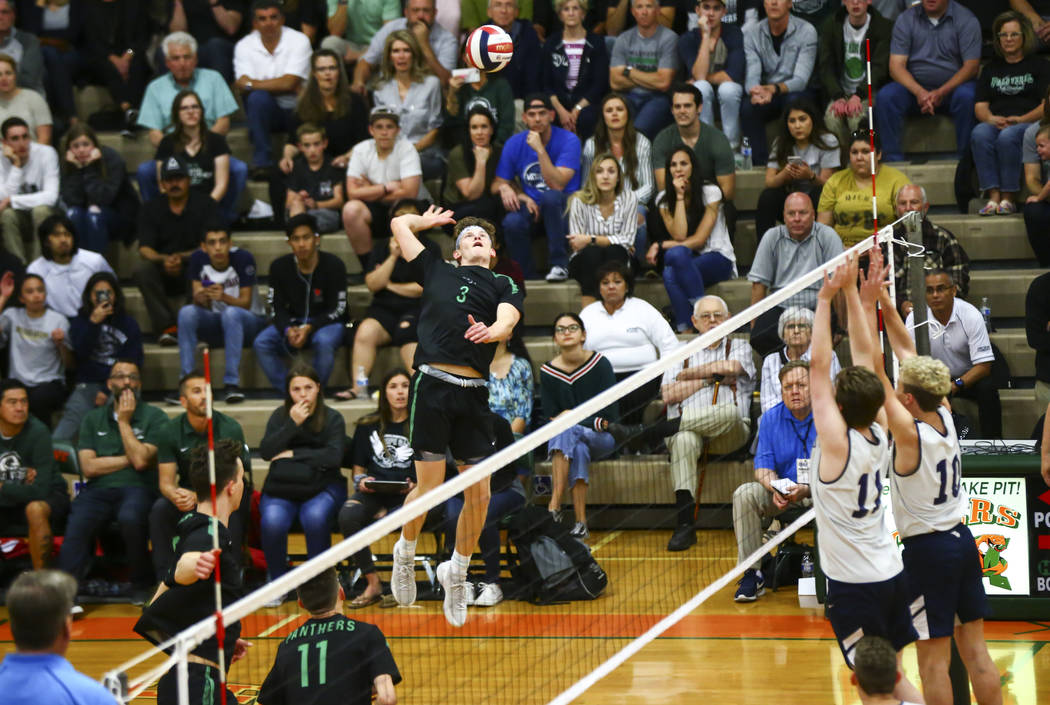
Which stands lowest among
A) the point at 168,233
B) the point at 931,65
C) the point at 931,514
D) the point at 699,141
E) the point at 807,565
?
the point at 807,565

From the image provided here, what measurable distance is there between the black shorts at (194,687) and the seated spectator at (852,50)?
→ 9.69 metres

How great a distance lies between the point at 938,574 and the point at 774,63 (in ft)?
28.4

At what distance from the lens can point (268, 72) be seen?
16422mm

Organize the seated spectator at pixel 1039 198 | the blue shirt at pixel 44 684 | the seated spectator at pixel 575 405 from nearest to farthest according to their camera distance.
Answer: the blue shirt at pixel 44 684 < the seated spectator at pixel 575 405 < the seated spectator at pixel 1039 198

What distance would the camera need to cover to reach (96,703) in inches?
203

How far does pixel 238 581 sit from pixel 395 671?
122cm

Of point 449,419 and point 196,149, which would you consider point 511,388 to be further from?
point 196,149

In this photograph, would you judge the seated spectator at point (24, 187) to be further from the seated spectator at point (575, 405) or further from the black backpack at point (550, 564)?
the black backpack at point (550, 564)

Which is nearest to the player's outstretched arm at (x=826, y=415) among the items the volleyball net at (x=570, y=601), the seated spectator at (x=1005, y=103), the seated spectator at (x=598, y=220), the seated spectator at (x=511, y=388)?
the volleyball net at (x=570, y=601)

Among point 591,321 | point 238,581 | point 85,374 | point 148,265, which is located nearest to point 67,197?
point 148,265

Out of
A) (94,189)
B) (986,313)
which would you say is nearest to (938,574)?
(986,313)

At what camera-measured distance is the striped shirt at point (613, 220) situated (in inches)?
553

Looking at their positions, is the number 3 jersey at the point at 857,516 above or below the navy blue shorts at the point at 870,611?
above

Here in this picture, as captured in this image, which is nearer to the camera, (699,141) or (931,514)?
(931,514)
